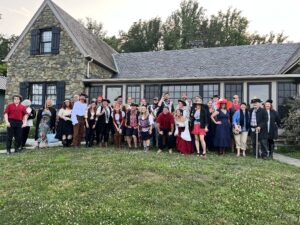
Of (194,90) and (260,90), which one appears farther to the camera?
(194,90)

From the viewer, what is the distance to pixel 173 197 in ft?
18.2

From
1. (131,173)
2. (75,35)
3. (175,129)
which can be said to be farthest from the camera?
(75,35)

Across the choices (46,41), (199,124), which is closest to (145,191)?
(199,124)

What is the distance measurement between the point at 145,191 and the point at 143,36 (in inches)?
1335

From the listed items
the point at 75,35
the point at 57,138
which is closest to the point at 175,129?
the point at 57,138

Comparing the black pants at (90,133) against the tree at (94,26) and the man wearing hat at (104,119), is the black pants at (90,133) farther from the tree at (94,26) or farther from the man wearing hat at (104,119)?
the tree at (94,26)

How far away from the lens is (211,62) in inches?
705

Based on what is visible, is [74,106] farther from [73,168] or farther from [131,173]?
[131,173]

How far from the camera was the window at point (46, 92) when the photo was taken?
56.2 feet

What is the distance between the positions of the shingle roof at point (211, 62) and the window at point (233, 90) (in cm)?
103

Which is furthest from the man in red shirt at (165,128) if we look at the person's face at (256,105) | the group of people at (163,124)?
the person's face at (256,105)

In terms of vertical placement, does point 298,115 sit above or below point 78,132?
above

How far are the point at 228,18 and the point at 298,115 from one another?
94.7ft

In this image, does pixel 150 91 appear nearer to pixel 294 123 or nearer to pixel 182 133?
pixel 182 133
